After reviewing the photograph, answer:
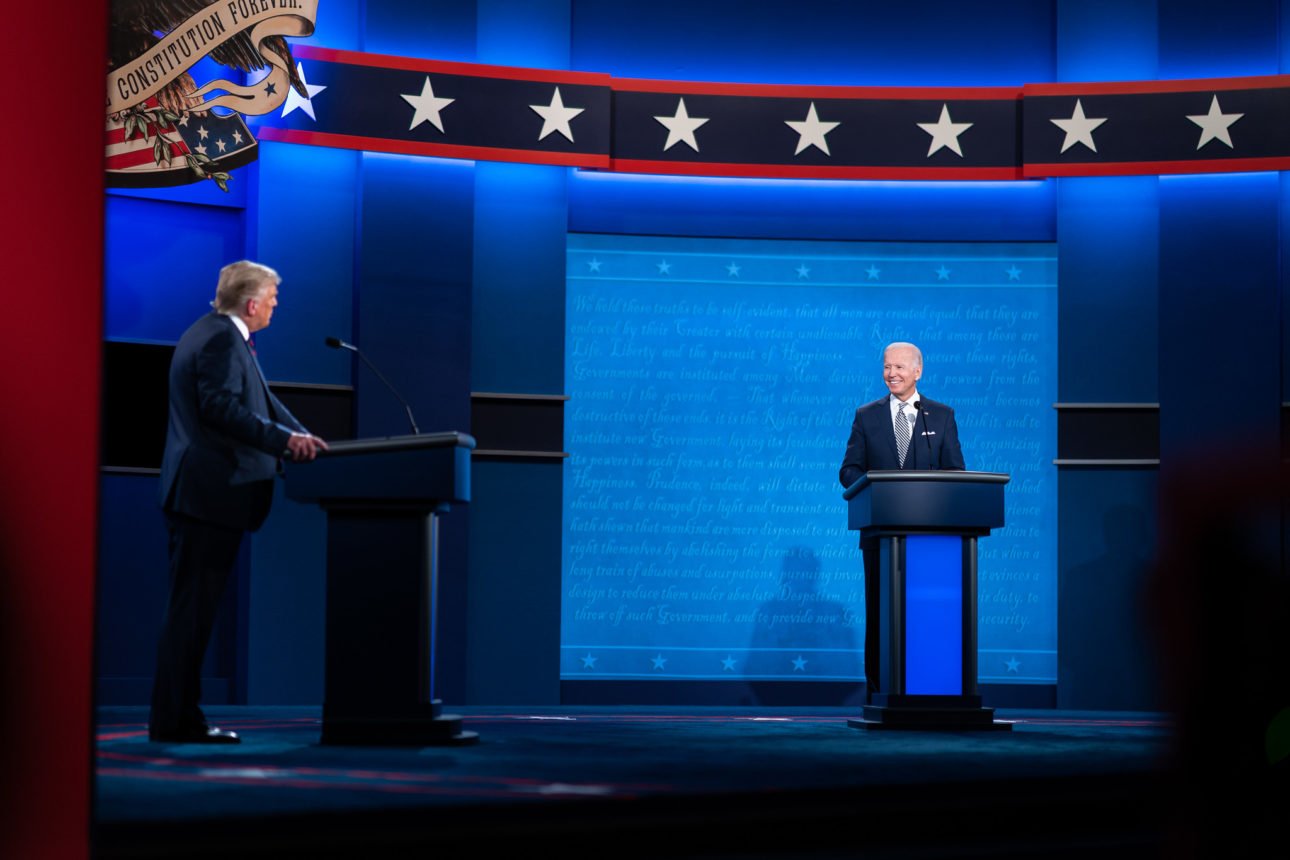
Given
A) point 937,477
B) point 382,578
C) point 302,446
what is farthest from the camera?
point 937,477

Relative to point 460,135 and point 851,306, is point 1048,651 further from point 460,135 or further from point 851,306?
point 460,135

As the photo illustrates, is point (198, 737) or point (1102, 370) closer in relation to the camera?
point (198, 737)

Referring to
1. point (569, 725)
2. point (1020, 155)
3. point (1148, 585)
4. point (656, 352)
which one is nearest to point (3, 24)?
point (1148, 585)

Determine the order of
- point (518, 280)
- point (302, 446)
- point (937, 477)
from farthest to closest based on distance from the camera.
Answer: point (518, 280) → point (937, 477) → point (302, 446)

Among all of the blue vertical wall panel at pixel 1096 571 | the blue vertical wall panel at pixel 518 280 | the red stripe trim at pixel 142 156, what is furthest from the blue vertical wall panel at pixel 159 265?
the blue vertical wall panel at pixel 1096 571

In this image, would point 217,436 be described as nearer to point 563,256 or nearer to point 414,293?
point 414,293

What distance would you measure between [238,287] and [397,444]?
0.67m

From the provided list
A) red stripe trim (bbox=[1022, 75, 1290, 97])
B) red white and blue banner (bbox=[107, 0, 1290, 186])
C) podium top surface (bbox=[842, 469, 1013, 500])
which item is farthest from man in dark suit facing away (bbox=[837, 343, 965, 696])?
red stripe trim (bbox=[1022, 75, 1290, 97])

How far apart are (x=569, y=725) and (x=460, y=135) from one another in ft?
9.61

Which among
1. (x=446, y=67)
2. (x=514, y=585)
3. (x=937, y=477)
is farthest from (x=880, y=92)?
(x=514, y=585)

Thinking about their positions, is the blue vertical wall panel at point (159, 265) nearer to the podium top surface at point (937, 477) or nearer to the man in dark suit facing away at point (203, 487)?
the man in dark suit facing away at point (203, 487)

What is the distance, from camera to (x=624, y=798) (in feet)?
9.34

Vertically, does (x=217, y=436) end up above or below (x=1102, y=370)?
below

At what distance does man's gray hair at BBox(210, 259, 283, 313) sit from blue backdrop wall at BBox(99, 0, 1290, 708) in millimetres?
2406
